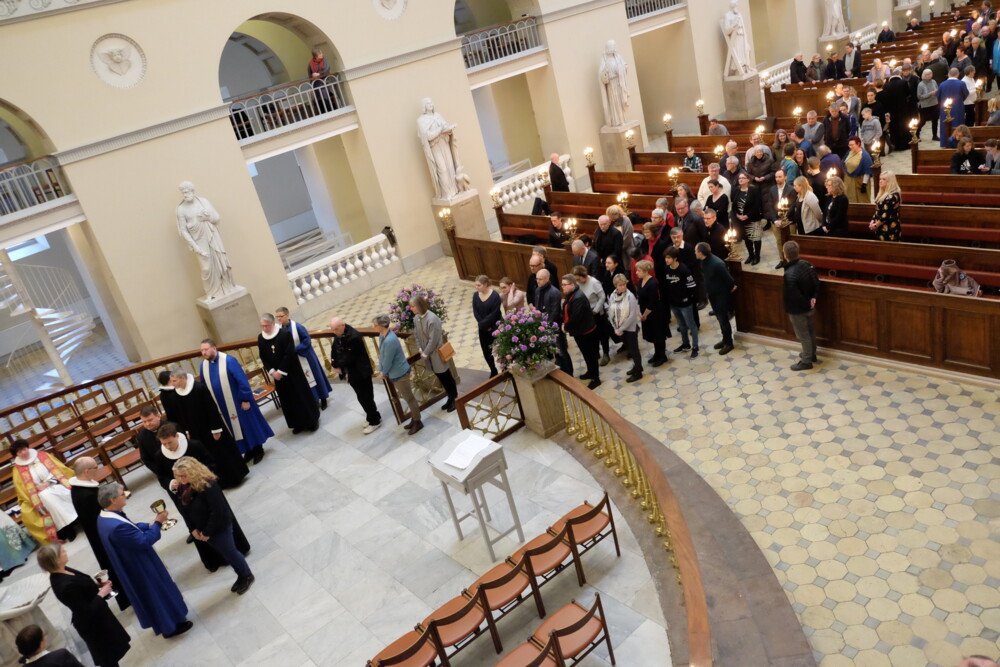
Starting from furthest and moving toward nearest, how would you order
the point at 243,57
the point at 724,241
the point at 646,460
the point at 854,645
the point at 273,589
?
the point at 243,57
the point at 724,241
the point at 273,589
the point at 646,460
the point at 854,645

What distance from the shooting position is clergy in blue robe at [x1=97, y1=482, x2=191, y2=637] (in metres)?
6.12

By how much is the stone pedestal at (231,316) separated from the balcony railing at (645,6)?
39.2 ft

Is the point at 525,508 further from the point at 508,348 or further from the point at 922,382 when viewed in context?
the point at 922,382

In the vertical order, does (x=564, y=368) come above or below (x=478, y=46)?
below

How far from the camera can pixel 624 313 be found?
9.09 meters

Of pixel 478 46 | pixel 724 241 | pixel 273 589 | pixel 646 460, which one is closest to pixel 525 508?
pixel 646 460

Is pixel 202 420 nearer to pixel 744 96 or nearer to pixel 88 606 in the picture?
pixel 88 606

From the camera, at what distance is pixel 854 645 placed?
544 centimetres

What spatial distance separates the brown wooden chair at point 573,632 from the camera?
4.93 m

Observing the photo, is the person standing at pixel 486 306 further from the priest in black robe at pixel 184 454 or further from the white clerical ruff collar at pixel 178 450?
the white clerical ruff collar at pixel 178 450

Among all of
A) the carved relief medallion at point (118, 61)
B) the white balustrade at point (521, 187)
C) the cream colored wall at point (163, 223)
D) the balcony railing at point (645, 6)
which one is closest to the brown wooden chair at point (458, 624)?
the cream colored wall at point (163, 223)

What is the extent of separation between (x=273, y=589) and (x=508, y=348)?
310cm

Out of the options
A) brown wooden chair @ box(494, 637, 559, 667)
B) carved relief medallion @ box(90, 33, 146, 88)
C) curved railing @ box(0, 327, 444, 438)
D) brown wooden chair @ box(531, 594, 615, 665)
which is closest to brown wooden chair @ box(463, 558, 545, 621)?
brown wooden chair @ box(531, 594, 615, 665)

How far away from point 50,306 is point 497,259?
34.1ft
